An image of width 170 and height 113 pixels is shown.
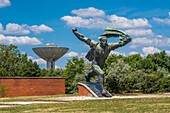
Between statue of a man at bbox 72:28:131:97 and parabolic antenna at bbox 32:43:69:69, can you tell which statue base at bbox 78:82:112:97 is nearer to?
statue of a man at bbox 72:28:131:97

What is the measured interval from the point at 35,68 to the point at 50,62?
485 inches

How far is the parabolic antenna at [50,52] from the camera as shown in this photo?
6462 centimetres

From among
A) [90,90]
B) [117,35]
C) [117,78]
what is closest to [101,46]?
[117,35]

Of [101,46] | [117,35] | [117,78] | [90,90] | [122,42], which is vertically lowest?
[90,90]

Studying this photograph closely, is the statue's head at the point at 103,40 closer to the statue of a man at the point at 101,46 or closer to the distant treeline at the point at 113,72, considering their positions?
the statue of a man at the point at 101,46

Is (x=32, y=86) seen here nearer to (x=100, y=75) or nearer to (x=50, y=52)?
(x=100, y=75)

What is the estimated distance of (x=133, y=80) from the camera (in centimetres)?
3550

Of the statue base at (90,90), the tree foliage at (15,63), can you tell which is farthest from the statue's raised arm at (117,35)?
the tree foliage at (15,63)

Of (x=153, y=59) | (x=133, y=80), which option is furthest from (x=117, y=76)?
(x=153, y=59)

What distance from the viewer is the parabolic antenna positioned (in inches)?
2544

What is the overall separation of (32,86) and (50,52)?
31.1 meters

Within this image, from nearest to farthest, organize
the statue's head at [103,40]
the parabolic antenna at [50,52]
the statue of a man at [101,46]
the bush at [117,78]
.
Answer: the statue's head at [103,40] → the statue of a man at [101,46] → the bush at [117,78] → the parabolic antenna at [50,52]

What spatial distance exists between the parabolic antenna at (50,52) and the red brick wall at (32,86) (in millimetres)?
27517

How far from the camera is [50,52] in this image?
2586 inches
